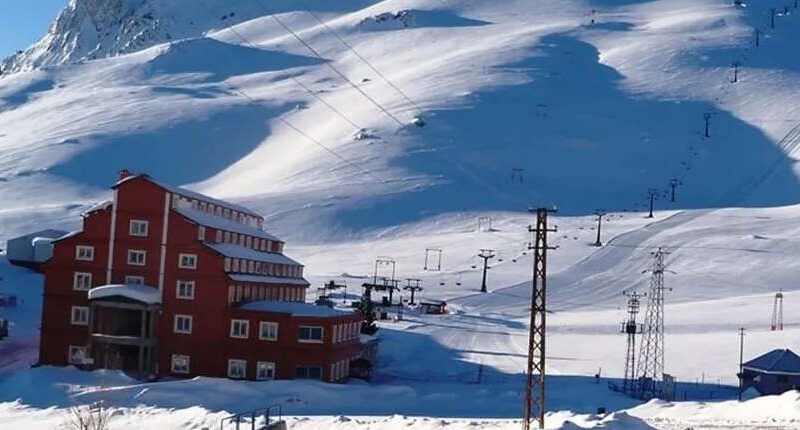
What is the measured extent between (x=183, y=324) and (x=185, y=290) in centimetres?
121

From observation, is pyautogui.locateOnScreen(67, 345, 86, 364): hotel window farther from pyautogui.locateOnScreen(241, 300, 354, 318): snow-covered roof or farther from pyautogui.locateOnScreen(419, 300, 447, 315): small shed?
pyautogui.locateOnScreen(419, 300, 447, 315): small shed

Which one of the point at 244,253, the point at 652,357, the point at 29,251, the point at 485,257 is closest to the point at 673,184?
the point at 485,257

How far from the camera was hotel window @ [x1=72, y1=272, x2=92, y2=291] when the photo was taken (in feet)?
156

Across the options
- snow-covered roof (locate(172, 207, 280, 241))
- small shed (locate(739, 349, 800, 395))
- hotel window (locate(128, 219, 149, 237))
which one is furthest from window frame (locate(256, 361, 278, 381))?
small shed (locate(739, 349, 800, 395))

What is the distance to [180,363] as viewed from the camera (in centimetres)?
4603

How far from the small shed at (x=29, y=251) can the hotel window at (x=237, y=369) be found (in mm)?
28891

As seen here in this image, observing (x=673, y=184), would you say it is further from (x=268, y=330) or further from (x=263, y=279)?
(x=268, y=330)

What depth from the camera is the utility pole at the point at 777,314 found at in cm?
6444

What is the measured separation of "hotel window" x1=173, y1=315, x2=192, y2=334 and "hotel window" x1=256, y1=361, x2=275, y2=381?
2972mm

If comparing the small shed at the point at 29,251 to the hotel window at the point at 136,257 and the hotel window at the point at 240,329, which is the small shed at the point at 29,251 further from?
the hotel window at the point at 240,329

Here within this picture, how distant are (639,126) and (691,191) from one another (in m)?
23.7

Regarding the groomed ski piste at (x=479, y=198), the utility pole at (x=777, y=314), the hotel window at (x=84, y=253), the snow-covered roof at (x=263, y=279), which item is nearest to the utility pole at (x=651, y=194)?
the groomed ski piste at (x=479, y=198)

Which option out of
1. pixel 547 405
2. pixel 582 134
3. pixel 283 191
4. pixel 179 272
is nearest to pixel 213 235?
pixel 179 272

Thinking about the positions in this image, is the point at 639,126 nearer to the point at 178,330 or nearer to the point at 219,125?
the point at 219,125
